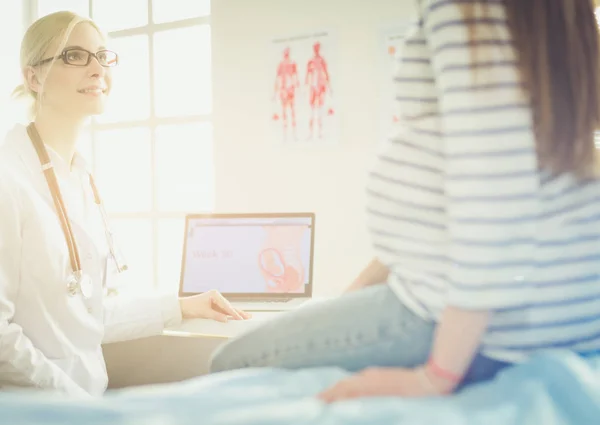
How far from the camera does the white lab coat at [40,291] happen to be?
3.36ft

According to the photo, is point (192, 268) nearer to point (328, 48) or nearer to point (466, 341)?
point (328, 48)

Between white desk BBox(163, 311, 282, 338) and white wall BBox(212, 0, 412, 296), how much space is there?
2.73 ft

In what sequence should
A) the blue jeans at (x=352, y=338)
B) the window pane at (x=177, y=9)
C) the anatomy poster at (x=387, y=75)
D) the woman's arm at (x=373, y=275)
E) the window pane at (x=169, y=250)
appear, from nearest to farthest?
1. the blue jeans at (x=352, y=338)
2. the woman's arm at (x=373, y=275)
3. the anatomy poster at (x=387, y=75)
4. the window pane at (x=177, y=9)
5. the window pane at (x=169, y=250)

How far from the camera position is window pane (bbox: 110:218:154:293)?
104 inches

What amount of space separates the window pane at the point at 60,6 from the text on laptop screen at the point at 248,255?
5.62 ft

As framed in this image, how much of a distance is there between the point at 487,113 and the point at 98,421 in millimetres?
470

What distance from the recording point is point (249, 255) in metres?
1.64

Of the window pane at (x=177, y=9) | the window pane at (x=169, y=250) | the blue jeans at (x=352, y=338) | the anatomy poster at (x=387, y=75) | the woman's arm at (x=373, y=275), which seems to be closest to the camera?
Answer: the blue jeans at (x=352, y=338)

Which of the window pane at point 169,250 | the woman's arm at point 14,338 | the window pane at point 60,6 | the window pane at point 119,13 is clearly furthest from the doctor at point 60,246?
the window pane at point 60,6

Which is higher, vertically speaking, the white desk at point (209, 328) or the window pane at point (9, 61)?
the window pane at point (9, 61)

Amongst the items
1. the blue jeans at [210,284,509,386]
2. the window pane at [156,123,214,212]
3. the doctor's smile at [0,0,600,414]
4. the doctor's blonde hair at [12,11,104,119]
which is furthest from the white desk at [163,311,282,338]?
the window pane at [156,123,214,212]

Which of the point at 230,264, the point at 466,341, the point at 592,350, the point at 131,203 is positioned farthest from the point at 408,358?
the point at 131,203

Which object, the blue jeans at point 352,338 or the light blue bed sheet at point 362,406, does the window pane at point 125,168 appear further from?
the light blue bed sheet at point 362,406

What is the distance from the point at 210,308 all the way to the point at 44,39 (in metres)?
0.80
